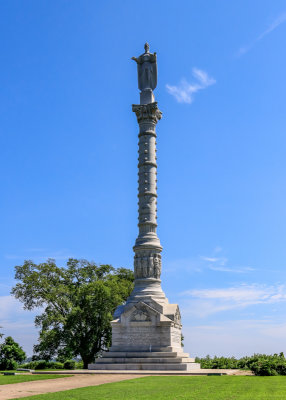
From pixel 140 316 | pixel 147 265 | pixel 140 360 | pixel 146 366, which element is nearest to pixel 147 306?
pixel 140 316

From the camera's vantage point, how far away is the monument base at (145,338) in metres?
26.2

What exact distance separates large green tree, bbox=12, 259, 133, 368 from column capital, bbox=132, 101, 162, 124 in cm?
1332

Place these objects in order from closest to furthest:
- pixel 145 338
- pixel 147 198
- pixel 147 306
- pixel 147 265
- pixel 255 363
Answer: pixel 255 363 → pixel 145 338 → pixel 147 306 → pixel 147 265 → pixel 147 198

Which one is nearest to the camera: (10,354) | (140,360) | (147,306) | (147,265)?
(140,360)

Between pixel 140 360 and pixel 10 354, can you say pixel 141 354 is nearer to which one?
pixel 140 360

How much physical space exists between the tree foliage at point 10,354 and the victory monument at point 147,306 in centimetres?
924

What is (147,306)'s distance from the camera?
28.2 m

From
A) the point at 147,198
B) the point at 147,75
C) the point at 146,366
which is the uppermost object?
the point at 147,75

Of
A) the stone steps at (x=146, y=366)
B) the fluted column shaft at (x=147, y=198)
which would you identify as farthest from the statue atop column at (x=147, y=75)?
the stone steps at (x=146, y=366)

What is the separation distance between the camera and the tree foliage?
32.6 meters

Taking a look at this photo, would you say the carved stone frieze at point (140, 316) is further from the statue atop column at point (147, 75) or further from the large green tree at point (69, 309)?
the statue atop column at point (147, 75)

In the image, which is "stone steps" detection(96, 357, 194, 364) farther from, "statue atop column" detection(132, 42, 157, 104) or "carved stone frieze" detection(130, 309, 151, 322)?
"statue atop column" detection(132, 42, 157, 104)

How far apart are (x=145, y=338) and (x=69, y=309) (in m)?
10.0

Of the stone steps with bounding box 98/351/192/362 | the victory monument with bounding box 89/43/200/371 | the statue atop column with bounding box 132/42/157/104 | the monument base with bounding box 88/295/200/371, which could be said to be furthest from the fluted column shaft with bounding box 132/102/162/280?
the stone steps with bounding box 98/351/192/362
